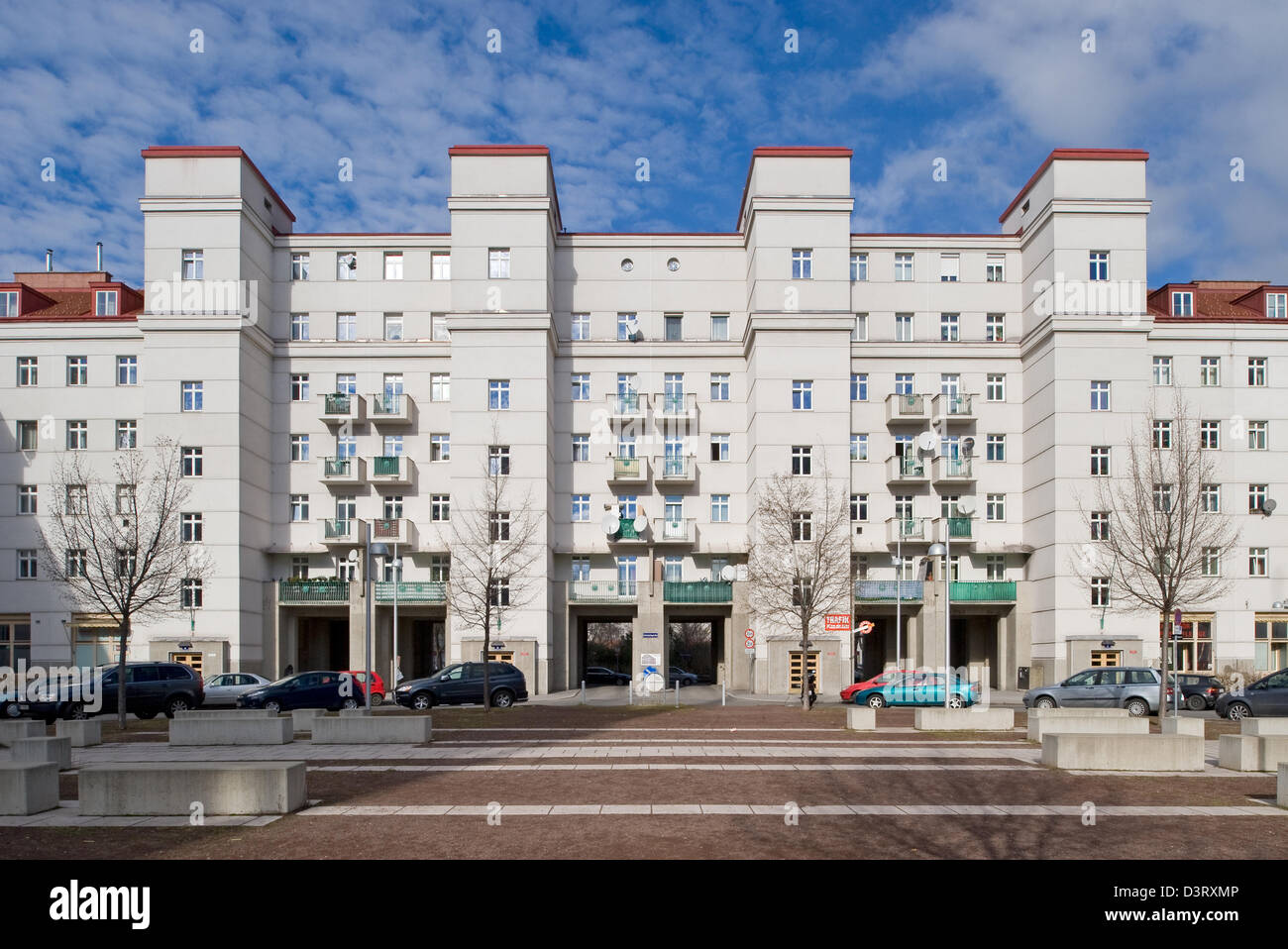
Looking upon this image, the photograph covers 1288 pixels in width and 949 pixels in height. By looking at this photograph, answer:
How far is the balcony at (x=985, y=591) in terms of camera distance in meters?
46.8

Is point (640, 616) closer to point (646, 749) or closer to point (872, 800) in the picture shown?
point (646, 749)

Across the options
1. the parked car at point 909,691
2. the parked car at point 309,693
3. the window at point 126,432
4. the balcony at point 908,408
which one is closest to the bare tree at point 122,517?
the window at point 126,432

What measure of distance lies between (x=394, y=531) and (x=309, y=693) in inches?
599

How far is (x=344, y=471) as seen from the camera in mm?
47219

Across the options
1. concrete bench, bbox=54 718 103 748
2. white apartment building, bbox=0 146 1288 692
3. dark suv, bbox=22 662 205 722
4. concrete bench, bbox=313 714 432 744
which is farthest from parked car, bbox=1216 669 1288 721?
dark suv, bbox=22 662 205 722

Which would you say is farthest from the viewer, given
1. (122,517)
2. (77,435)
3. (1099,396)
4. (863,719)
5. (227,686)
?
(77,435)

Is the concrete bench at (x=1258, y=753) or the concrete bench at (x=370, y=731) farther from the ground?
the concrete bench at (x=1258, y=753)

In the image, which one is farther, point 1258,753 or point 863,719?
point 863,719

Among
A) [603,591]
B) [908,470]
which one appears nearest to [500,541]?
[603,591]

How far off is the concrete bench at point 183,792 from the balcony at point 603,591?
115 ft

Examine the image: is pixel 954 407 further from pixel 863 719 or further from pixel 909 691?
pixel 863 719

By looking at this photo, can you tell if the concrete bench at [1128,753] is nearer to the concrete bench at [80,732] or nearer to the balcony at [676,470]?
the concrete bench at [80,732]
